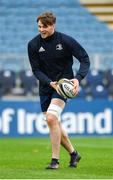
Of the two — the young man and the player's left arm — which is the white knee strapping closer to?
the young man

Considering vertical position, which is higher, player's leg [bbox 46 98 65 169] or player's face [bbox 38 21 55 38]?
player's face [bbox 38 21 55 38]

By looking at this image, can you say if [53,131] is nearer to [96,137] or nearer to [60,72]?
[60,72]

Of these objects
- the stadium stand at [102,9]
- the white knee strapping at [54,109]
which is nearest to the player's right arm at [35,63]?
the white knee strapping at [54,109]

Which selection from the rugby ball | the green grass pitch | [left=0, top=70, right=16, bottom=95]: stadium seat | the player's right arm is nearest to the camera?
the green grass pitch

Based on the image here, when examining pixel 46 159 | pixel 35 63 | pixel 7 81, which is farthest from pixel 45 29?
pixel 7 81

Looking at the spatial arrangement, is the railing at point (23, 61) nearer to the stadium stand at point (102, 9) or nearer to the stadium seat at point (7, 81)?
the stadium seat at point (7, 81)

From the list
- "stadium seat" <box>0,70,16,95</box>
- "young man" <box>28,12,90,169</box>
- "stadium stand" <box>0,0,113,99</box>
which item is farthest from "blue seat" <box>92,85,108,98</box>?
"young man" <box>28,12,90,169</box>

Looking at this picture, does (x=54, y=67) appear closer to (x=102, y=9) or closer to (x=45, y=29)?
(x=45, y=29)

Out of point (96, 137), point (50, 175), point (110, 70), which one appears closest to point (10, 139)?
point (96, 137)

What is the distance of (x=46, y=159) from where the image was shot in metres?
12.2

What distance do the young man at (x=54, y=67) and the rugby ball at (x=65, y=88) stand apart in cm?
6

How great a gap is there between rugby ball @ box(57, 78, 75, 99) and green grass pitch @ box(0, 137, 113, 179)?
3.37 ft

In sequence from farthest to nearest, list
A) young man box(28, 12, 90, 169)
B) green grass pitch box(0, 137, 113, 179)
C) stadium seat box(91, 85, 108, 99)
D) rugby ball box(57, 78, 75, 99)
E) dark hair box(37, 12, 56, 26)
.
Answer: stadium seat box(91, 85, 108, 99), young man box(28, 12, 90, 169), rugby ball box(57, 78, 75, 99), dark hair box(37, 12, 56, 26), green grass pitch box(0, 137, 113, 179)

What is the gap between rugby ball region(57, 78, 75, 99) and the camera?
968cm
